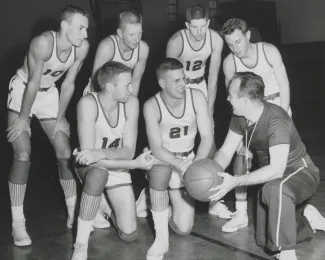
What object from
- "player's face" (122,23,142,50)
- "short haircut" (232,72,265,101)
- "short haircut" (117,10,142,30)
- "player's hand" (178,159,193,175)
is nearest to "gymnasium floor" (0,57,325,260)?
"player's hand" (178,159,193,175)

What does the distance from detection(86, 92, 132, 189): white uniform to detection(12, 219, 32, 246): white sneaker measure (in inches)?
27.6

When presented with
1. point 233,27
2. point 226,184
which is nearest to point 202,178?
point 226,184

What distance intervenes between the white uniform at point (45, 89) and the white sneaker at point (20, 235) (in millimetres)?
846

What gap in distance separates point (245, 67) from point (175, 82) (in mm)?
731

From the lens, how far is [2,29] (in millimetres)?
12992

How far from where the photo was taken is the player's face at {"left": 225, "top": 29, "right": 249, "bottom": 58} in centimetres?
364

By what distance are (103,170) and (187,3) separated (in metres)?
16.5

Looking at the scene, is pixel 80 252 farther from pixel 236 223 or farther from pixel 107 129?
pixel 236 223

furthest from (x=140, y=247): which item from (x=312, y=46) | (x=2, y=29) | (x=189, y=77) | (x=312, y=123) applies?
(x=312, y=46)

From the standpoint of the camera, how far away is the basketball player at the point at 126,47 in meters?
3.87

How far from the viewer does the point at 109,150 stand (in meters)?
3.28

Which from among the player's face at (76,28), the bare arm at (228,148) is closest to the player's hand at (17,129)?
the player's face at (76,28)

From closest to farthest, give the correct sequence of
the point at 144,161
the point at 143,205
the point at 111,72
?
the point at 144,161, the point at 111,72, the point at 143,205

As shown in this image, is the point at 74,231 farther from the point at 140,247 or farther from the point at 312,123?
the point at 312,123
